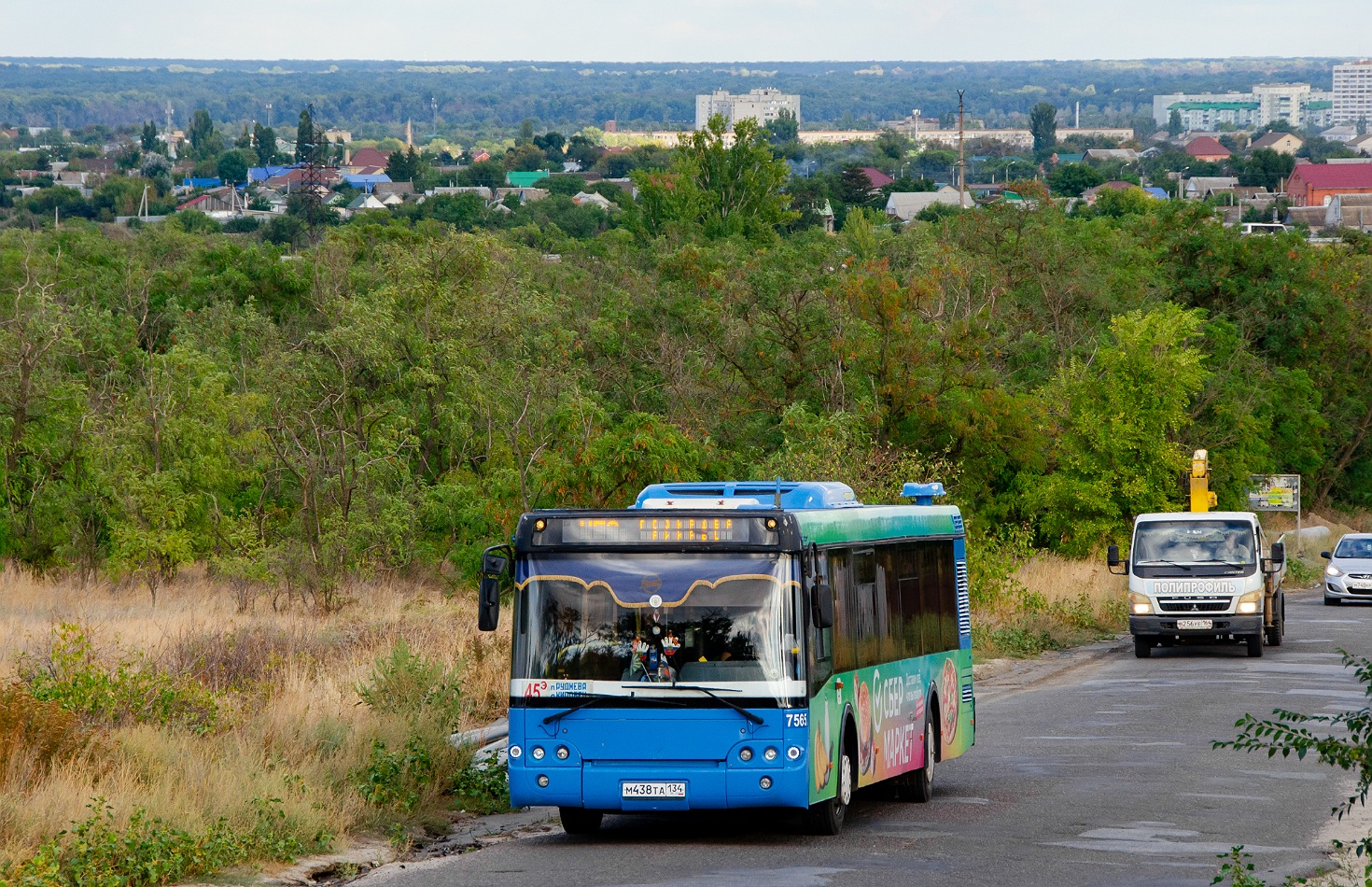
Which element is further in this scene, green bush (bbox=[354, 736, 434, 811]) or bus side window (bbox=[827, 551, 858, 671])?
green bush (bbox=[354, 736, 434, 811])

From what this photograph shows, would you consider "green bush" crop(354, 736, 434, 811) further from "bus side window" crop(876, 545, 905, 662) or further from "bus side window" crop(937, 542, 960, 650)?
"bus side window" crop(937, 542, 960, 650)

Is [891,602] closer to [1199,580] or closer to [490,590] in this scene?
[490,590]

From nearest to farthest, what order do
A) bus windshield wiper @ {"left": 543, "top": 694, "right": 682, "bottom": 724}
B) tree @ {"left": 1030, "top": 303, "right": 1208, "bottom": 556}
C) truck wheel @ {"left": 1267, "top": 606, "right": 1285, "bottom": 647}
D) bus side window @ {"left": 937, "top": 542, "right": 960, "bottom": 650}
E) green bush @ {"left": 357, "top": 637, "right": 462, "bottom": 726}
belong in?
bus windshield wiper @ {"left": 543, "top": 694, "right": 682, "bottom": 724}, green bush @ {"left": 357, "top": 637, "right": 462, "bottom": 726}, bus side window @ {"left": 937, "top": 542, "right": 960, "bottom": 650}, truck wheel @ {"left": 1267, "top": 606, "right": 1285, "bottom": 647}, tree @ {"left": 1030, "top": 303, "right": 1208, "bottom": 556}

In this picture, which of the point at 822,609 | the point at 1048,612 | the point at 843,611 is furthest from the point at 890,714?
the point at 1048,612

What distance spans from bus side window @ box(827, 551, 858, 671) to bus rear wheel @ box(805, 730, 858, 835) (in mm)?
559

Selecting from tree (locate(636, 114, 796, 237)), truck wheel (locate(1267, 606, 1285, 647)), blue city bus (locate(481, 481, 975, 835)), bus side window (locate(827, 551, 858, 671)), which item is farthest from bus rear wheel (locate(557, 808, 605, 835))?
tree (locate(636, 114, 796, 237))

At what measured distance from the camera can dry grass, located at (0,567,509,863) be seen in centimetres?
1120

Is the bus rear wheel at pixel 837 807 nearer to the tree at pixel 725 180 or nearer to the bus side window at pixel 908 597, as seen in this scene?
the bus side window at pixel 908 597

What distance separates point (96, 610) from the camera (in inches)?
958

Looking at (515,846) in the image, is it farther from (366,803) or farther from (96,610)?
(96,610)

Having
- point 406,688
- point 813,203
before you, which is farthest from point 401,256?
point 813,203

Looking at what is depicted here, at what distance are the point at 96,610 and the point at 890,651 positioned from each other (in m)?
14.1

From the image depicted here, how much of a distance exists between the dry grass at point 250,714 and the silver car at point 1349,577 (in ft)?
84.6

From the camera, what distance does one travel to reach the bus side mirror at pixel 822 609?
11844mm
